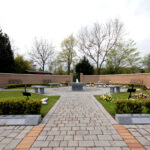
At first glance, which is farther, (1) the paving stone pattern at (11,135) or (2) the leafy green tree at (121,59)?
(2) the leafy green tree at (121,59)

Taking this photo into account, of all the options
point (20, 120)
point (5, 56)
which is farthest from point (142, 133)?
point (5, 56)

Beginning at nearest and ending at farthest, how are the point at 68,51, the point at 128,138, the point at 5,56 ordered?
the point at 128,138 → the point at 5,56 → the point at 68,51

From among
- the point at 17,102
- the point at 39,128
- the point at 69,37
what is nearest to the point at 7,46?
the point at 69,37

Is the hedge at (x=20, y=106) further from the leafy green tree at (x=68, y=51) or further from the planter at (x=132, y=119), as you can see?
the leafy green tree at (x=68, y=51)

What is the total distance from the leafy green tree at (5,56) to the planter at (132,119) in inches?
923

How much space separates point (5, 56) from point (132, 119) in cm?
2388

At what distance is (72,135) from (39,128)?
117cm

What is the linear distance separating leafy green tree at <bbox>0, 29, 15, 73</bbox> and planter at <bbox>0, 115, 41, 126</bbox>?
20.9m

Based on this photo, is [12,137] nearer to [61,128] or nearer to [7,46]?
[61,128]

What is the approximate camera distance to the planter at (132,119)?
3648mm

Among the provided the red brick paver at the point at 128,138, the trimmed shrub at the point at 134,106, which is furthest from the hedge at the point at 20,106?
the trimmed shrub at the point at 134,106

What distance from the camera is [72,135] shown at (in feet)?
9.71

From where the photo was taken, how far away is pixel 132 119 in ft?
12.2

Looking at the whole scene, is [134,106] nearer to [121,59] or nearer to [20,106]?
[20,106]
